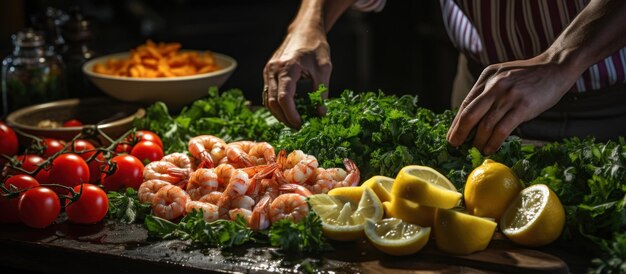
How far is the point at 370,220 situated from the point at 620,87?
1447 millimetres

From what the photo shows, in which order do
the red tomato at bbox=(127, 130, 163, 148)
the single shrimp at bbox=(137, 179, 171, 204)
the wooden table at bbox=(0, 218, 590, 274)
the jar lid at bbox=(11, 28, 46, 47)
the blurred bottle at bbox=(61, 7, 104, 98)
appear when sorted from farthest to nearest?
the blurred bottle at bbox=(61, 7, 104, 98) → the jar lid at bbox=(11, 28, 46, 47) → the red tomato at bbox=(127, 130, 163, 148) → the single shrimp at bbox=(137, 179, 171, 204) → the wooden table at bbox=(0, 218, 590, 274)

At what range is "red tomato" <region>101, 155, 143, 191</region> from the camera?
2902mm

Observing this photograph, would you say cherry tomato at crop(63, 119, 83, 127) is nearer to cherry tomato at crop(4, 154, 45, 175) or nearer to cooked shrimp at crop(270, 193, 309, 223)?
cherry tomato at crop(4, 154, 45, 175)

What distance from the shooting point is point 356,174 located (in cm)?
268

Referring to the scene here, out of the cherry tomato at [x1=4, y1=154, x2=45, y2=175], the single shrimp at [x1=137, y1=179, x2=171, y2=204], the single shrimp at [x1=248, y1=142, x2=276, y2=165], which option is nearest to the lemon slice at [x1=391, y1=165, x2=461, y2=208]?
the single shrimp at [x1=248, y1=142, x2=276, y2=165]

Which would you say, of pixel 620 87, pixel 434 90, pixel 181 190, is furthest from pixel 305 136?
pixel 434 90

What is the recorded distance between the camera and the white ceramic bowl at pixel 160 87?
382 centimetres

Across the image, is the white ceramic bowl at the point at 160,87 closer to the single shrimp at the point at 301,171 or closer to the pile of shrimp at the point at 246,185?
the pile of shrimp at the point at 246,185

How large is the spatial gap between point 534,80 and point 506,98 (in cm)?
11

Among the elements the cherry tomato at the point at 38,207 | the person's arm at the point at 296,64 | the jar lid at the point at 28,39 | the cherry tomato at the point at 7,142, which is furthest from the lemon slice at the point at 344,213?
the jar lid at the point at 28,39

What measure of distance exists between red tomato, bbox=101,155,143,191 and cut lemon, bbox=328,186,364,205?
2.48 feet

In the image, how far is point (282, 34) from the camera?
7191mm

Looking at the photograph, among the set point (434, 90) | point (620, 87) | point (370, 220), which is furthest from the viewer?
point (434, 90)

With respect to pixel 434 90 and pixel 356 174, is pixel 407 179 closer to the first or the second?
pixel 356 174
